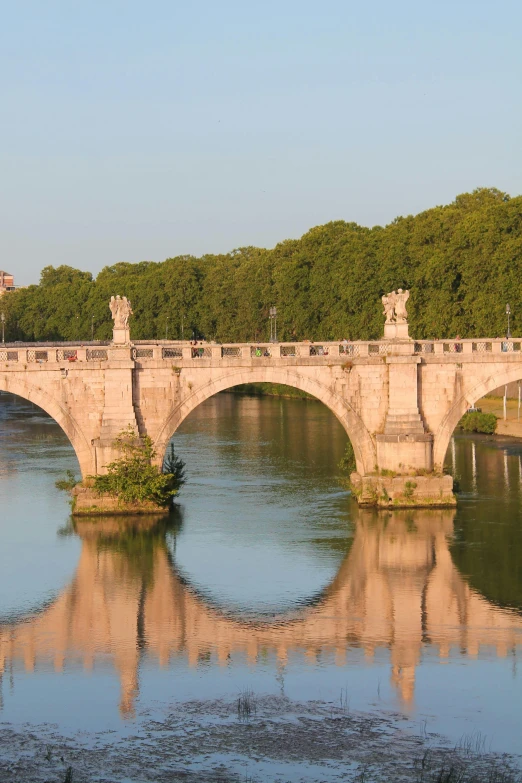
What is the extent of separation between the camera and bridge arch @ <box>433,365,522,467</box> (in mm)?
43312

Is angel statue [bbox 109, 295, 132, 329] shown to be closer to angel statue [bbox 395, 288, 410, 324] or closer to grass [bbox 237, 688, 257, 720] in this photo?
angel statue [bbox 395, 288, 410, 324]

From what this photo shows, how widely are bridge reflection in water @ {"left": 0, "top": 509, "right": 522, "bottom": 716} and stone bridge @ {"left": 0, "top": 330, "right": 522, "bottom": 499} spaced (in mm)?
4752

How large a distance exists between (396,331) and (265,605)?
1438cm

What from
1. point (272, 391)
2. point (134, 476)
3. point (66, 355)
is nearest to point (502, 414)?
point (66, 355)

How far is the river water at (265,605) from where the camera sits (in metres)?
25.6

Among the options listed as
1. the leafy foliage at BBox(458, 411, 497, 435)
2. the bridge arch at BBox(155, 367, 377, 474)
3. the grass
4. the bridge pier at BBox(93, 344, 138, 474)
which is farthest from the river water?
the leafy foliage at BBox(458, 411, 497, 435)

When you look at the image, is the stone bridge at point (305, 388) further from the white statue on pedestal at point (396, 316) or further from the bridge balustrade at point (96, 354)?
the bridge balustrade at point (96, 354)

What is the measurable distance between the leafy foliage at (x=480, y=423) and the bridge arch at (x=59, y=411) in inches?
1207

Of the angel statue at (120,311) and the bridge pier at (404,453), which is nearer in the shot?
the bridge pier at (404,453)

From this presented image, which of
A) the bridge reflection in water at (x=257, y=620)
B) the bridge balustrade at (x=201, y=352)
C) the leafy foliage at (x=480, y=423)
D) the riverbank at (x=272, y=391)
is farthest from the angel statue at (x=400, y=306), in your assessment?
the riverbank at (x=272, y=391)

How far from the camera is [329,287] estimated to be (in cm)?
9675

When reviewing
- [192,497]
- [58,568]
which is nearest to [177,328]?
[192,497]

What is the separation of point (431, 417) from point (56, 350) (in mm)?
13663

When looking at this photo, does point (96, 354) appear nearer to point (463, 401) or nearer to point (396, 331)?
point (396, 331)
